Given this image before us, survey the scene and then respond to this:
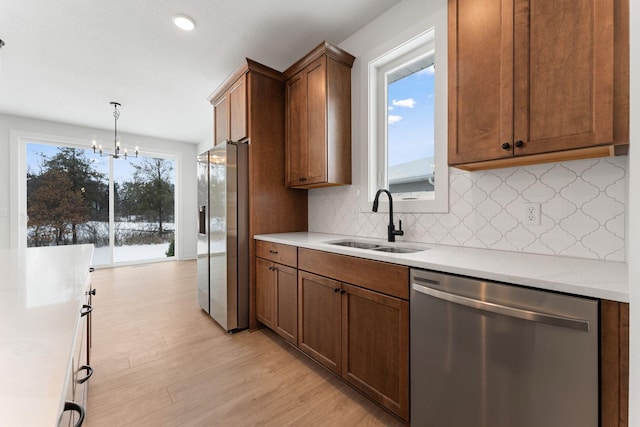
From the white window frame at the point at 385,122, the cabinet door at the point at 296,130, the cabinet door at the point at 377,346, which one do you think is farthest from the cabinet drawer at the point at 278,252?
the white window frame at the point at 385,122

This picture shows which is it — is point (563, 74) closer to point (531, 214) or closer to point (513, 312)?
point (531, 214)

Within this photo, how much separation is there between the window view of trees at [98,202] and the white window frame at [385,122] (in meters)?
5.17

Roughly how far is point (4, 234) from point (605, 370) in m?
6.79

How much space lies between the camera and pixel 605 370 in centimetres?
87

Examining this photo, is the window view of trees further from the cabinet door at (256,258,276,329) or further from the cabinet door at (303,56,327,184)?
the cabinet door at (303,56,327,184)

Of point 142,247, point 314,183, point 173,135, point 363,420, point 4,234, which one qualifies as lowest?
point 363,420

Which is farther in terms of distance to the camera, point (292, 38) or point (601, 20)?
point (292, 38)

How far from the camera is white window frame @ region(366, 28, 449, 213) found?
74.8 inches

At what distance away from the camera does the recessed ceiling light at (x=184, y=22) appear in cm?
230

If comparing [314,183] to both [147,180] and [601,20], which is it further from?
[147,180]

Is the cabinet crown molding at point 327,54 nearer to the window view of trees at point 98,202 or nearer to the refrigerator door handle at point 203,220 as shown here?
the refrigerator door handle at point 203,220

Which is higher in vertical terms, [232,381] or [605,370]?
[605,370]

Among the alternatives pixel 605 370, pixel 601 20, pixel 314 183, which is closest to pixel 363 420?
pixel 605 370

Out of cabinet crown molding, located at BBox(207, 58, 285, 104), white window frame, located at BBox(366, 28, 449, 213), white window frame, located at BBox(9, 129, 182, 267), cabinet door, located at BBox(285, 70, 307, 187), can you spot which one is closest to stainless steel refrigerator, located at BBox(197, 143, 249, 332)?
cabinet door, located at BBox(285, 70, 307, 187)
